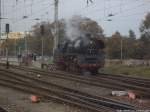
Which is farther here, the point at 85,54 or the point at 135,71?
the point at 135,71

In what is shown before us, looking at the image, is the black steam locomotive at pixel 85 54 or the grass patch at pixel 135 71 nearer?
the black steam locomotive at pixel 85 54

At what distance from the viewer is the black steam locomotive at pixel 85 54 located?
29.6 metres

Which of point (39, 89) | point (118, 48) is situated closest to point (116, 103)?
point (39, 89)

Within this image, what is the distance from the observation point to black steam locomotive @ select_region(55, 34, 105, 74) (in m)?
29.6

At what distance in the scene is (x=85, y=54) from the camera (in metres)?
29.6

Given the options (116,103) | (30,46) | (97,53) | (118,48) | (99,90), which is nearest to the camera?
(116,103)

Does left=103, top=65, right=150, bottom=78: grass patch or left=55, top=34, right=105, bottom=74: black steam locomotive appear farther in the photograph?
left=103, top=65, right=150, bottom=78: grass patch

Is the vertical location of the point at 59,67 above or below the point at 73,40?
below

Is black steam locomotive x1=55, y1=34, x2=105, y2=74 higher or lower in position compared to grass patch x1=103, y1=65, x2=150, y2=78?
higher

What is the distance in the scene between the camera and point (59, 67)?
34.5 meters

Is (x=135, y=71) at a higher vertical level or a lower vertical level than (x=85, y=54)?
lower

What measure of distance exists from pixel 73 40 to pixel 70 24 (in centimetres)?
400

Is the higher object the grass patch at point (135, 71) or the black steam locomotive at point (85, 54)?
the black steam locomotive at point (85, 54)

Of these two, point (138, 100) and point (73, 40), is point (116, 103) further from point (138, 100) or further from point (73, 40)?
point (73, 40)
